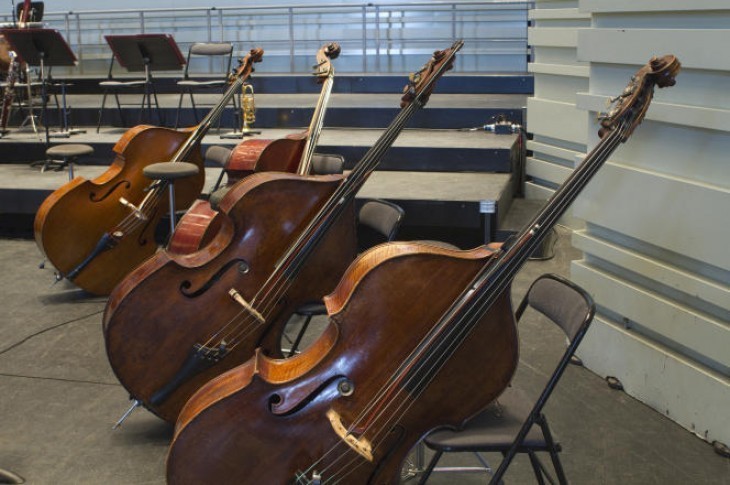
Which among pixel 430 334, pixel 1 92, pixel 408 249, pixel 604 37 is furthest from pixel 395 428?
pixel 1 92

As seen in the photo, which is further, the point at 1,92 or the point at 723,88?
the point at 1,92

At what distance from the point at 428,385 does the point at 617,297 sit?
52.7 inches

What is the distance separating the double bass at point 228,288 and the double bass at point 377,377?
2.03 ft

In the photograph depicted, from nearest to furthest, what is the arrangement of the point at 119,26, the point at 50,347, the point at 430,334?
the point at 430,334
the point at 50,347
the point at 119,26

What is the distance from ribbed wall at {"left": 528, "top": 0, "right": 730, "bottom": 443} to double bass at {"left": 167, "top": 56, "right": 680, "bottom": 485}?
2.59 feet

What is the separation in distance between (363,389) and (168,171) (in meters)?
2.06

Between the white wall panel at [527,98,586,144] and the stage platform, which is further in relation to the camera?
the white wall panel at [527,98,586,144]

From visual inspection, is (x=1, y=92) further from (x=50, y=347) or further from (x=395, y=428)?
(x=395, y=428)

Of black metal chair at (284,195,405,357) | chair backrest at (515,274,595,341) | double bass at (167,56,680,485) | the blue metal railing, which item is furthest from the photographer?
the blue metal railing

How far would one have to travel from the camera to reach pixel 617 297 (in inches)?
118

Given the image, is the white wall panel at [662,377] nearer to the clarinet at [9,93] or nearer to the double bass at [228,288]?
the double bass at [228,288]

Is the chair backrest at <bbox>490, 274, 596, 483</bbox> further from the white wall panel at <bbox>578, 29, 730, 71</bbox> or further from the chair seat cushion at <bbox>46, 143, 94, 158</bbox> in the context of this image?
the chair seat cushion at <bbox>46, 143, 94, 158</bbox>

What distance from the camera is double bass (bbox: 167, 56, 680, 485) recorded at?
1.85 m

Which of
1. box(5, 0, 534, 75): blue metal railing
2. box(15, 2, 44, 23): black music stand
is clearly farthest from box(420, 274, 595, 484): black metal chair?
box(5, 0, 534, 75): blue metal railing
